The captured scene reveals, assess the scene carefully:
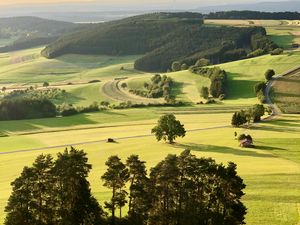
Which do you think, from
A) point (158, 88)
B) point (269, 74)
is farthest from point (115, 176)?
point (158, 88)

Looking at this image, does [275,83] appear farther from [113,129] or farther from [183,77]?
[113,129]

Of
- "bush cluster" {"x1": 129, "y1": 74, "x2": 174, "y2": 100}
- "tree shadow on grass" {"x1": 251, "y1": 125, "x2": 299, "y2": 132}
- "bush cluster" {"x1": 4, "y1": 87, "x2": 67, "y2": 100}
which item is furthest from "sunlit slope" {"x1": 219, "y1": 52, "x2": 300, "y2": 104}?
"bush cluster" {"x1": 4, "y1": 87, "x2": 67, "y2": 100}

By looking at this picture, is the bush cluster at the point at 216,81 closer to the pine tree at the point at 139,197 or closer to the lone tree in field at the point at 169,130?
the lone tree in field at the point at 169,130

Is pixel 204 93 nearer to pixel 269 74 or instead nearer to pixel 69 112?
pixel 269 74

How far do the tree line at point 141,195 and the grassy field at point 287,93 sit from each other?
3361 inches

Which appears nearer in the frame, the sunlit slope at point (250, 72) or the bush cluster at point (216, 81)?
the sunlit slope at point (250, 72)

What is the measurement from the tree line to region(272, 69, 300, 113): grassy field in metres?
85.4

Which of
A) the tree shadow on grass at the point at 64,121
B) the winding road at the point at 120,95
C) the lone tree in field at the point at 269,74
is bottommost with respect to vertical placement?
the tree shadow on grass at the point at 64,121

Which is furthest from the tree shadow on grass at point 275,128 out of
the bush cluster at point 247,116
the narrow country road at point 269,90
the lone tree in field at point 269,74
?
the lone tree in field at point 269,74

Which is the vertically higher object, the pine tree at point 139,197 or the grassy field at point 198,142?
the pine tree at point 139,197

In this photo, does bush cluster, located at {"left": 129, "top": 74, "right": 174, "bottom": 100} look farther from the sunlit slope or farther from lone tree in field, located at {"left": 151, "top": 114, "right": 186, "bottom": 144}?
lone tree in field, located at {"left": 151, "top": 114, "right": 186, "bottom": 144}

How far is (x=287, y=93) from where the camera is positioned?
146625 mm

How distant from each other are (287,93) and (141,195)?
110m

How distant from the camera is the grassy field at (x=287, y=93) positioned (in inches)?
5171
